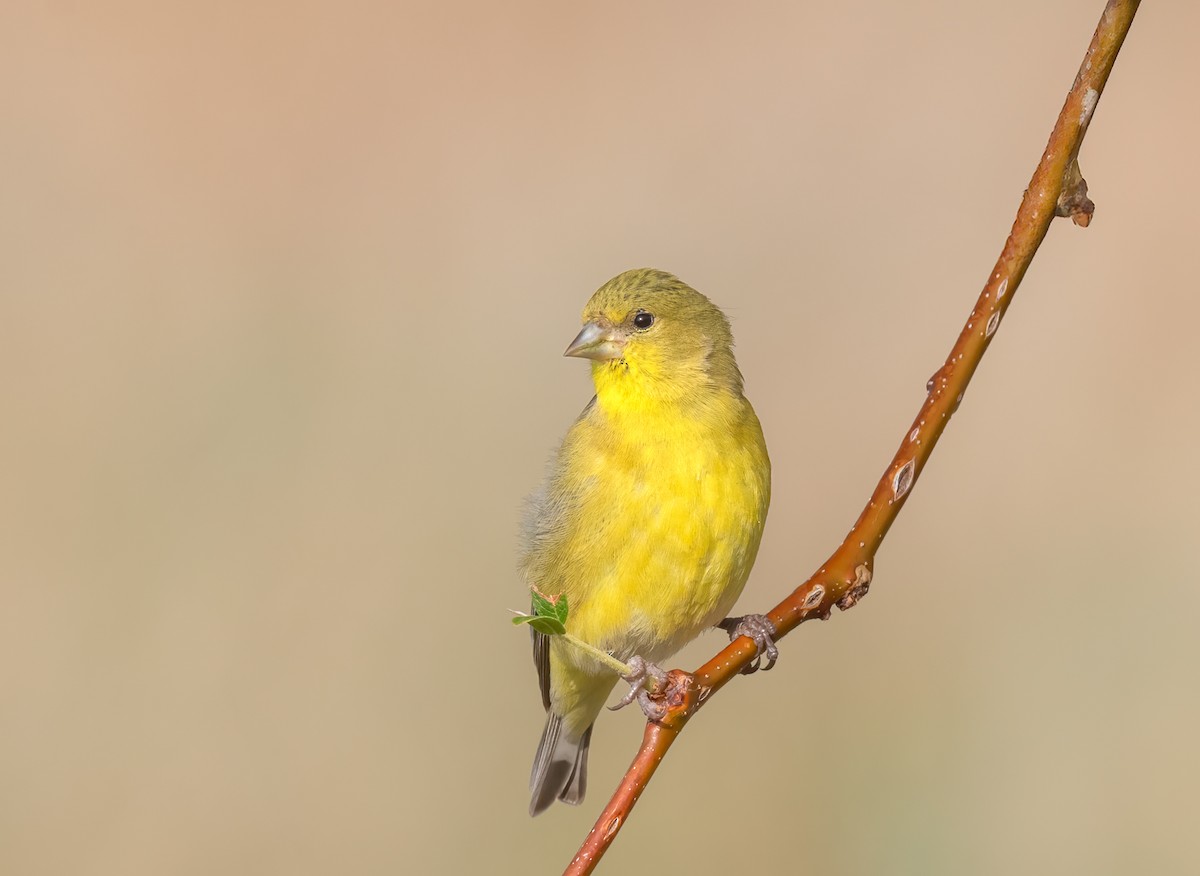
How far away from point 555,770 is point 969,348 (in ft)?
10.3

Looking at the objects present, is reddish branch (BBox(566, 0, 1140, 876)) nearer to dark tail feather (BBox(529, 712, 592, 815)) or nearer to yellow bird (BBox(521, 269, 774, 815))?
yellow bird (BBox(521, 269, 774, 815))

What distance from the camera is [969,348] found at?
1607 millimetres

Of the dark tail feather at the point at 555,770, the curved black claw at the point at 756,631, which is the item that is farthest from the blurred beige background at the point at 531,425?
the curved black claw at the point at 756,631

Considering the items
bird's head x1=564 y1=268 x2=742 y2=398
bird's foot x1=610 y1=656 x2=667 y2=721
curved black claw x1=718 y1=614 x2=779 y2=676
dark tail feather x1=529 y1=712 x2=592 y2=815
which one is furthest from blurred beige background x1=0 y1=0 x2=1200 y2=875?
bird's foot x1=610 y1=656 x2=667 y2=721

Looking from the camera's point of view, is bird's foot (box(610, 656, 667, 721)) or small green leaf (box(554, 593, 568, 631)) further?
bird's foot (box(610, 656, 667, 721))

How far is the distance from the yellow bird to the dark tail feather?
1083mm

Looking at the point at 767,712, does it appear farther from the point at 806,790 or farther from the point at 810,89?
the point at 810,89

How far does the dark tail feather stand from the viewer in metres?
4.43

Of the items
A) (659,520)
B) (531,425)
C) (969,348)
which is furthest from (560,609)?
(531,425)

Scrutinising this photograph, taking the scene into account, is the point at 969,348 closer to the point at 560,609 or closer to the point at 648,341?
the point at 560,609

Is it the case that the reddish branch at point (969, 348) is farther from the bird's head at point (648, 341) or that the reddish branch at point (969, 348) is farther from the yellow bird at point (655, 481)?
the bird's head at point (648, 341)

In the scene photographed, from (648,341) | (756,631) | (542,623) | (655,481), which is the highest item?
(648,341)

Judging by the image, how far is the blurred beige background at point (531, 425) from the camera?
16.3 ft

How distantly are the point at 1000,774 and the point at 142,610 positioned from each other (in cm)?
353
